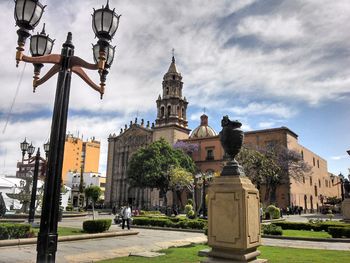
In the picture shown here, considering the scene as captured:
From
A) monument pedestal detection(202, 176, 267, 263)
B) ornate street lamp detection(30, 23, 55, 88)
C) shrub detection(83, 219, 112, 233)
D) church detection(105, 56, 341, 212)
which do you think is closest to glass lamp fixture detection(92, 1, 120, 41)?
ornate street lamp detection(30, 23, 55, 88)

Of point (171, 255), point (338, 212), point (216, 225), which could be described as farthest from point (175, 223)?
point (338, 212)

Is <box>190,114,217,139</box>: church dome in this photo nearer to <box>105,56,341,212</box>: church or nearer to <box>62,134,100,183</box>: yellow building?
<box>105,56,341,212</box>: church

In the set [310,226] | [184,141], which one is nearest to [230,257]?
[310,226]

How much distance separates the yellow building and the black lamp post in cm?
7722

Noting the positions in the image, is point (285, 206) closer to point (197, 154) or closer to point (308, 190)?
point (308, 190)

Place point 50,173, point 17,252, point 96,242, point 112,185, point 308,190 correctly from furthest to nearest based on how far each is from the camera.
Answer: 1. point 112,185
2. point 308,190
3. point 96,242
4. point 17,252
5. point 50,173

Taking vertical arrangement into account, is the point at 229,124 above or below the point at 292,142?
below

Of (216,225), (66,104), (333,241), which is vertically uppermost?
(66,104)

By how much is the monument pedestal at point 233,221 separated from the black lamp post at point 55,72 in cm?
274

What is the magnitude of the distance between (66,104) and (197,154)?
46572mm

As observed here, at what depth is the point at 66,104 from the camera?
204 inches

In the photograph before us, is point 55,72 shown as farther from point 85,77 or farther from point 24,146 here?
point 24,146

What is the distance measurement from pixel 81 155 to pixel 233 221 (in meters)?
86.5

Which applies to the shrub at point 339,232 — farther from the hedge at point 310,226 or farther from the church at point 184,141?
the church at point 184,141
